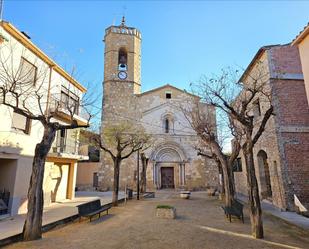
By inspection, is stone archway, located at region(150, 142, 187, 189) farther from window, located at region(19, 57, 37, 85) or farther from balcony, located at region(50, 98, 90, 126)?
window, located at region(19, 57, 37, 85)

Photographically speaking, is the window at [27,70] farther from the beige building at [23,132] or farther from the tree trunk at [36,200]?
the tree trunk at [36,200]

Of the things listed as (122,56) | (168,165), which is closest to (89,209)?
(168,165)

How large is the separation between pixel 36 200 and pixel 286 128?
11.0 metres

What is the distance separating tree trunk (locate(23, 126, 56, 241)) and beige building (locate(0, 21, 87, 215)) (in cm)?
297

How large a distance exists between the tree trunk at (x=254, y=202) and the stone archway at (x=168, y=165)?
Answer: 1572 centimetres

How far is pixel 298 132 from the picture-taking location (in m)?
9.98

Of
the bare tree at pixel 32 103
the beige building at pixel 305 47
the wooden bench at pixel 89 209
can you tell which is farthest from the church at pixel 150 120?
the beige building at pixel 305 47

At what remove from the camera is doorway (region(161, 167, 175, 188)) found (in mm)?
22000

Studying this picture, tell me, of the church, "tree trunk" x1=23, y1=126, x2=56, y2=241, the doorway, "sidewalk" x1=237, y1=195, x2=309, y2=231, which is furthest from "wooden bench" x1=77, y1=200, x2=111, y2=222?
the doorway

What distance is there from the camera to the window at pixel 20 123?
896cm

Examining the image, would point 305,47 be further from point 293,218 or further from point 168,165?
point 168,165

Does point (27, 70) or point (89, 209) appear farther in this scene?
point (27, 70)

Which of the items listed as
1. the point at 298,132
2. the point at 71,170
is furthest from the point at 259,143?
the point at 71,170

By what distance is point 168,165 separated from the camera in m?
22.0
